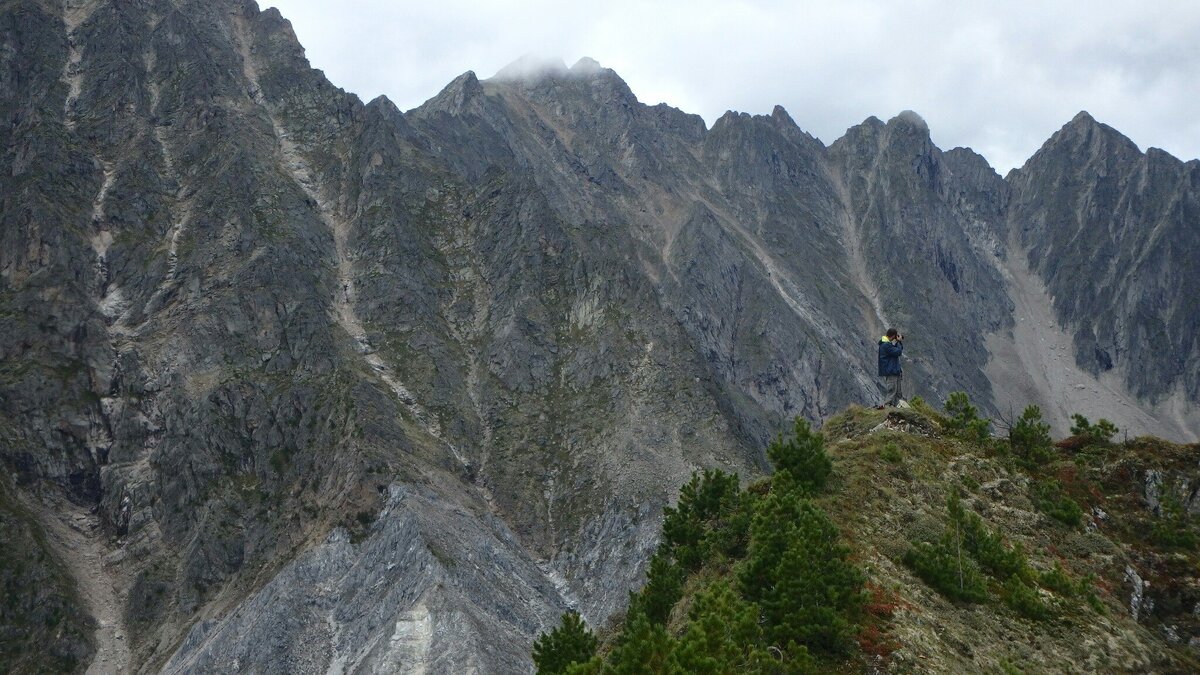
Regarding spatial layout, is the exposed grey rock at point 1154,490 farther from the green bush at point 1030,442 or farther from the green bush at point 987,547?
the green bush at point 987,547

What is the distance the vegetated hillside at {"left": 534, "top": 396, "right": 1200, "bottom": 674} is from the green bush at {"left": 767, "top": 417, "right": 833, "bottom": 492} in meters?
Answer: 0.07

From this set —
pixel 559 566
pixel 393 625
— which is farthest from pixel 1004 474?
pixel 559 566

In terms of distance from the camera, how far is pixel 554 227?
18862 cm

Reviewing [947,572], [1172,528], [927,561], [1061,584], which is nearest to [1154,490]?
[1172,528]

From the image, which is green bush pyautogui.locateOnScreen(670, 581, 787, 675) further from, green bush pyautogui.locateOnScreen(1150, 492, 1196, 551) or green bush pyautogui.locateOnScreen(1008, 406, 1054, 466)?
green bush pyautogui.locateOnScreen(1008, 406, 1054, 466)

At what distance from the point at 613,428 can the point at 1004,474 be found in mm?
111771

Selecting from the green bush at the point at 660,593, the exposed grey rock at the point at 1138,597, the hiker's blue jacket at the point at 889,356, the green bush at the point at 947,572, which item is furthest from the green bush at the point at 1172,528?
the green bush at the point at 660,593

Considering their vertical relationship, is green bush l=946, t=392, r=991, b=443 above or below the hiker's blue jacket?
below

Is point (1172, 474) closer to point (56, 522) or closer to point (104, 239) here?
point (56, 522)

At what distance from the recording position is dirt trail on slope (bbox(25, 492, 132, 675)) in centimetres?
12000

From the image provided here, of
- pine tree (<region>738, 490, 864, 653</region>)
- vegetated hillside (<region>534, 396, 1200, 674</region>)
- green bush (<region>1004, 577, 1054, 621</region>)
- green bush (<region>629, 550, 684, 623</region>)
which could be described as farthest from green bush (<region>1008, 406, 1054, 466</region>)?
green bush (<region>629, 550, 684, 623</region>)

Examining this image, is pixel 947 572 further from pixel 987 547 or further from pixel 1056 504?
pixel 1056 504

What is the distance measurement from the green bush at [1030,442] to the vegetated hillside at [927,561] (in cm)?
9

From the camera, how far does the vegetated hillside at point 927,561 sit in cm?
2578
